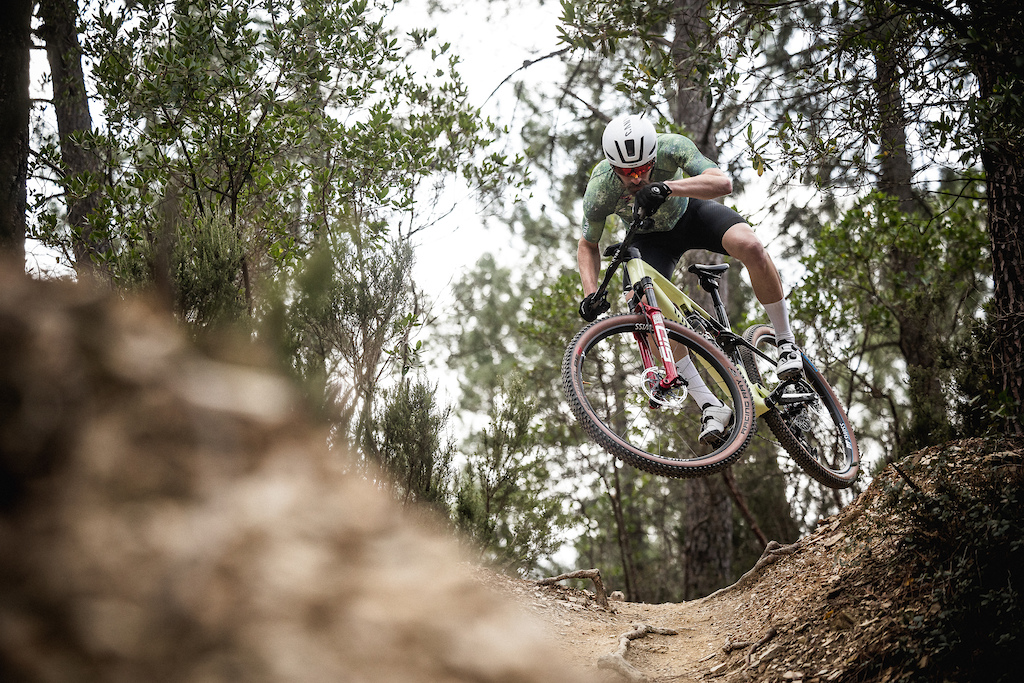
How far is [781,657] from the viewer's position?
3.69 m

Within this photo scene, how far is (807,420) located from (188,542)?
4.20 m

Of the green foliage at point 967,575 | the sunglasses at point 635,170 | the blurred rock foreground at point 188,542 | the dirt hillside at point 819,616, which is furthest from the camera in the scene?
the sunglasses at point 635,170

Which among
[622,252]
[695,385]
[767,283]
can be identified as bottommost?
[695,385]

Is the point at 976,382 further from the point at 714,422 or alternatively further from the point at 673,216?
the point at 673,216

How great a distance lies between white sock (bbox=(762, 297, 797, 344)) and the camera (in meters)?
4.36

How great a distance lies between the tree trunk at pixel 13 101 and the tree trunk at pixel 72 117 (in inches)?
48.3

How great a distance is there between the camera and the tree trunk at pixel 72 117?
4902mm

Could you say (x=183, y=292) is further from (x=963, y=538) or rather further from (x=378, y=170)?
(x=963, y=538)

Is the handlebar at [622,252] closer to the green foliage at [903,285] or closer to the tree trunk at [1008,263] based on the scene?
the tree trunk at [1008,263]

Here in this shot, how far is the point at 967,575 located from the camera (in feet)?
9.80

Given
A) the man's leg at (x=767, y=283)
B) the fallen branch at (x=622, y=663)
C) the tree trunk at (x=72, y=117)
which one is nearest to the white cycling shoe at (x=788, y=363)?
the man's leg at (x=767, y=283)

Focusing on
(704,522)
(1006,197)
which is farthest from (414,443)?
(704,522)

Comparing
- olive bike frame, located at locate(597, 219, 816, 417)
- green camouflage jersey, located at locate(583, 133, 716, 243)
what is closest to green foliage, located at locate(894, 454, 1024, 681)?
olive bike frame, located at locate(597, 219, 816, 417)

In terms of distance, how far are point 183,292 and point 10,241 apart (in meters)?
0.72
